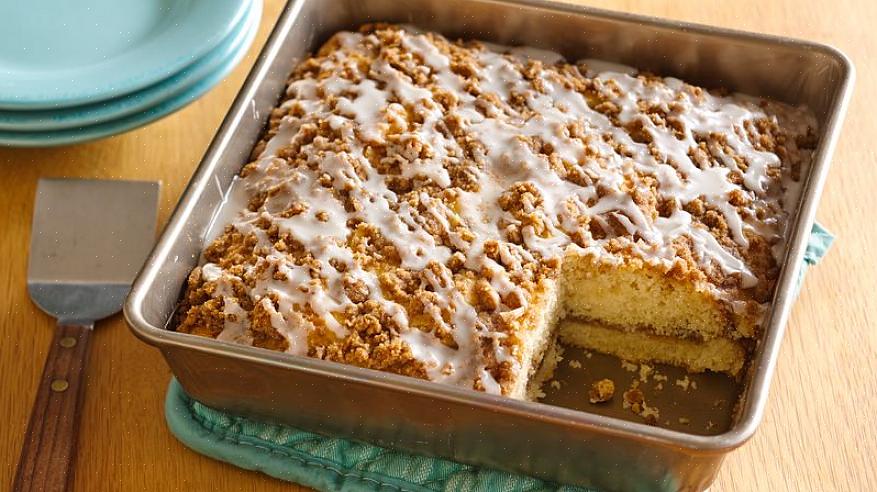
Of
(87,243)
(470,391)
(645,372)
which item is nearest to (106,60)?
(87,243)

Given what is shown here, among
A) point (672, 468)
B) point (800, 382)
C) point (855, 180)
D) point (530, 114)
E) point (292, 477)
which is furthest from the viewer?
point (855, 180)

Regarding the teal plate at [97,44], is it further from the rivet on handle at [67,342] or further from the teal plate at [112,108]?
the rivet on handle at [67,342]

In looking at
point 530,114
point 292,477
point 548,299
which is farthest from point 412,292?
point 530,114

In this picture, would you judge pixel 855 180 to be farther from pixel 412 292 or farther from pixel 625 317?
pixel 412 292

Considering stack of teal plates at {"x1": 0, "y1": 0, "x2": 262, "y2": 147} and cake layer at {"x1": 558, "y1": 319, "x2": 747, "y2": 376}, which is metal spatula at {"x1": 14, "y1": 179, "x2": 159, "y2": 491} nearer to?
stack of teal plates at {"x1": 0, "y1": 0, "x2": 262, "y2": 147}

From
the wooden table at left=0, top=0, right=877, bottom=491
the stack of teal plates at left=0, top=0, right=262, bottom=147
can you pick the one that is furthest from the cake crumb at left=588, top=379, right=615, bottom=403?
the stack of teal plates at left=0, top=0, right=262, bottom=147

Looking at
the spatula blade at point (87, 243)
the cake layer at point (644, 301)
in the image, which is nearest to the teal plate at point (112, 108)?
the spatula blade at point (87, 243)
